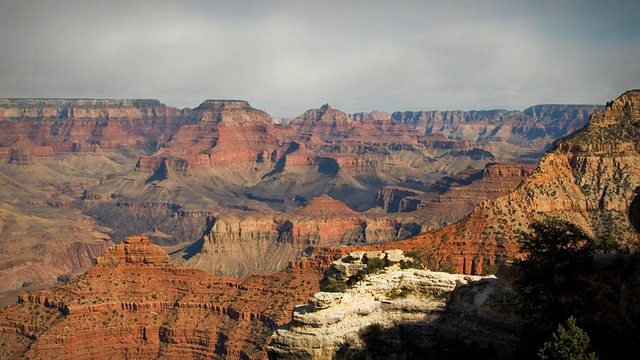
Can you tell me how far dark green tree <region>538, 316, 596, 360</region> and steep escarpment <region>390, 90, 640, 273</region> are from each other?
5339 centimetres

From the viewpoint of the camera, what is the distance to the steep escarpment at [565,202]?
311 ft

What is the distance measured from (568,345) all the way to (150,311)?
2976 inches

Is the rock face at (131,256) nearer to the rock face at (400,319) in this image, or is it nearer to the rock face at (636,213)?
the rock face at (400,319)

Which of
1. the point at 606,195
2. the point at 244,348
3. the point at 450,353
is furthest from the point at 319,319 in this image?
the point at 606,195

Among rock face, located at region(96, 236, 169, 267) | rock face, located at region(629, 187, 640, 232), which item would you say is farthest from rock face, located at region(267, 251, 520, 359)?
rock face, located at region(96, 236, 169, 267)

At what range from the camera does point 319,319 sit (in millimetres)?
45562

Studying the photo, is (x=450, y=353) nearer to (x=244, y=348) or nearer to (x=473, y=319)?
(x=473, y=319)

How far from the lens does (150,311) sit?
3974 inches

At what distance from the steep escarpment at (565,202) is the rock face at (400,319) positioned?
141ft

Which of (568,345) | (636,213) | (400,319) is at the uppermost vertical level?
(636,213)

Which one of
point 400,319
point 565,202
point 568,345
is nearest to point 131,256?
point 400,319

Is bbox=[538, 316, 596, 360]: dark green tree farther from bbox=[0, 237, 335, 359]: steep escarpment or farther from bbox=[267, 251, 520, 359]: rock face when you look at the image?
bbox=[0, 237, 335, 359]: steep escarpment

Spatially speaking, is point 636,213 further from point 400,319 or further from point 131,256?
point 131,256

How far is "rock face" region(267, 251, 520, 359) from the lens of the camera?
149ft
